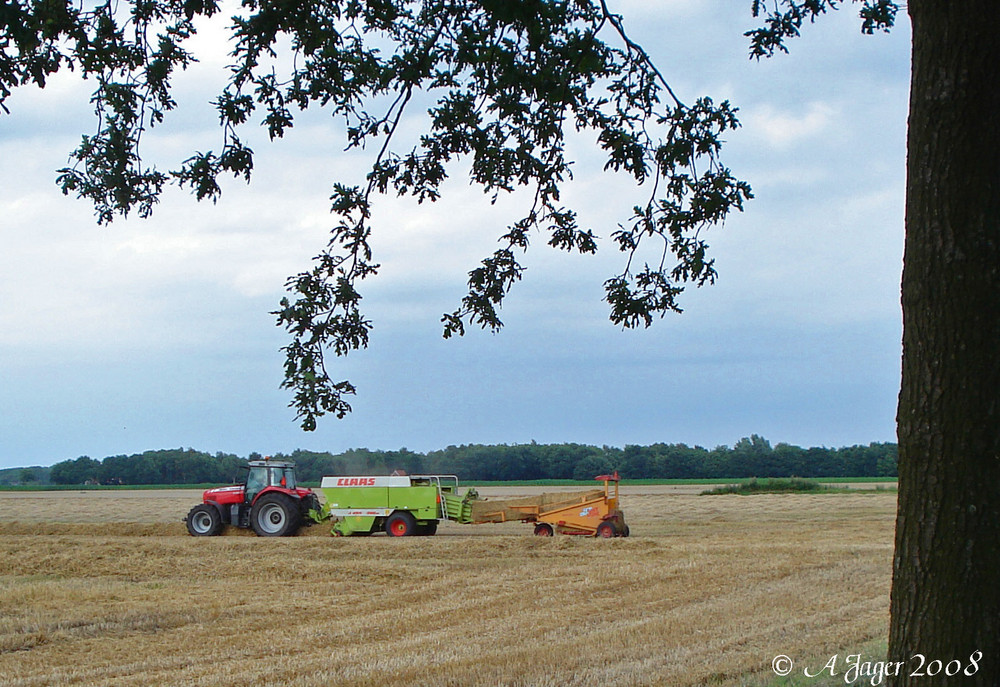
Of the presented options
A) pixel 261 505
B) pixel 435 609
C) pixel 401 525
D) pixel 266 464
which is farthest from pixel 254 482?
pixel 435 609

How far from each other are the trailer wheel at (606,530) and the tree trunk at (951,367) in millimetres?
16273

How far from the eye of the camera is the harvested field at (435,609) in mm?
7812

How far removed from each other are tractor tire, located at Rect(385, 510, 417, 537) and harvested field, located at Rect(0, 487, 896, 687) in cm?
164

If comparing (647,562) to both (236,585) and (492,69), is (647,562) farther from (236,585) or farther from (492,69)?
(492,69)

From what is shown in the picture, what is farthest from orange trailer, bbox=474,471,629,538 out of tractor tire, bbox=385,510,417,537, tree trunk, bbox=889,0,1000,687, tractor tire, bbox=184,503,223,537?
tree trunk, bbox=889,0,1000,687

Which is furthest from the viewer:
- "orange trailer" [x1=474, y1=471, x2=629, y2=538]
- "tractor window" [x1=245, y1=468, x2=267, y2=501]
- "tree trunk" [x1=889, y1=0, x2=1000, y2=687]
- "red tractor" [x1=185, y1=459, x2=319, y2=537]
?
"tractor window" [x1=245, y1=468, x2=267, y2=501]

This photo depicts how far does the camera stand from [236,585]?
13.8 meters

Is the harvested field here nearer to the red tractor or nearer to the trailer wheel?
the trailer wheel

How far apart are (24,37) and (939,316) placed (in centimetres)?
551

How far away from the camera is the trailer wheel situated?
66.0 feet

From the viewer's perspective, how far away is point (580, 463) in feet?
195

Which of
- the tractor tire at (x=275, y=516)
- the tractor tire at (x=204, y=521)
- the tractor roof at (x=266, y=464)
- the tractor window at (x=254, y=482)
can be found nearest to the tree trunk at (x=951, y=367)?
the tractor tire at (x=275, y=516)

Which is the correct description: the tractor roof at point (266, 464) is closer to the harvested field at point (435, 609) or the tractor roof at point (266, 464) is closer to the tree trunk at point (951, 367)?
the harvested field at point (435, 609)

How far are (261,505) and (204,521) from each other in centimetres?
160
